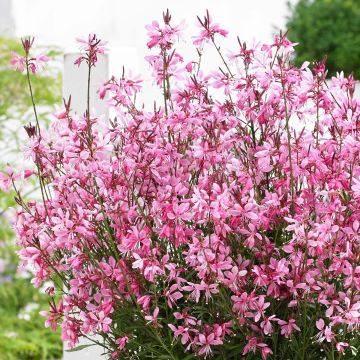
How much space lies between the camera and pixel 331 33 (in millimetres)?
7527

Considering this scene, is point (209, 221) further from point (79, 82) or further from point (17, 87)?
point (17, 87)

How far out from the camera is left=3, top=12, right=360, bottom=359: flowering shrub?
1.36 meters

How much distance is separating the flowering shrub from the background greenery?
2200 millimetres

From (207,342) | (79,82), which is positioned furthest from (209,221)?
(79,82)

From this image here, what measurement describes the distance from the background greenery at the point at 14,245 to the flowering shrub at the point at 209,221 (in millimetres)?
2200

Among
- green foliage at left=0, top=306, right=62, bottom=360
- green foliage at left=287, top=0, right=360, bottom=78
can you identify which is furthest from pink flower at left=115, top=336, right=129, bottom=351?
green foliage at left=287, top=0, right=360, bottom=78

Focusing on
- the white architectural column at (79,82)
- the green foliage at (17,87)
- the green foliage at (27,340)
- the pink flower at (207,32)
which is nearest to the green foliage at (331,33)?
the green foliage at (17,87)

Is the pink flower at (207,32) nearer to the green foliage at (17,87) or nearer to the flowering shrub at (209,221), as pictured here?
the flowering shrub at (209,221)

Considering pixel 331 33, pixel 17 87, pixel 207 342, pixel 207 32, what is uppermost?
pixel 331 33

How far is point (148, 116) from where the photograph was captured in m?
1.54

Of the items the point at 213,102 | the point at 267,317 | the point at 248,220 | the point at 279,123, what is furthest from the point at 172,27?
the point at 267,317

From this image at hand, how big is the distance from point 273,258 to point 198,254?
0.48ft

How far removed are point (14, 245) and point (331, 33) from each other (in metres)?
4.63

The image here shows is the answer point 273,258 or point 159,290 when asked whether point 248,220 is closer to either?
point 273,258
